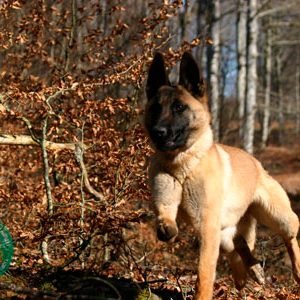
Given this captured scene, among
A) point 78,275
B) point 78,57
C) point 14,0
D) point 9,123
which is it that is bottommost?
point 78,275

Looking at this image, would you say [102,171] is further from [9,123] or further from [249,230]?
[249,230]

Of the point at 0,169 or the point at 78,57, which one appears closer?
the point at 0,169

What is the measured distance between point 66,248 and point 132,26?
312 inches

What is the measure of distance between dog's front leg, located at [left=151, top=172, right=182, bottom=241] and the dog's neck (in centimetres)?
8

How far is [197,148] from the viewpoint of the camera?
Result: 5.56 metres

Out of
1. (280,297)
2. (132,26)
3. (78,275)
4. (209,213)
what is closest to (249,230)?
(280,297)

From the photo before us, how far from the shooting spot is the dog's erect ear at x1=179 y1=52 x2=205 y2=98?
18.9 feet

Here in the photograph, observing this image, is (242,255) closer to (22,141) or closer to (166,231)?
(166,231)

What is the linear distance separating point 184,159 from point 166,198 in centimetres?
44

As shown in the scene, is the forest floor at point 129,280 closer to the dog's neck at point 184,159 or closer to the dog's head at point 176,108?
the dog's neck at point 184,159

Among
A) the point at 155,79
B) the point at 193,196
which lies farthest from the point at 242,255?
the point at 155,79

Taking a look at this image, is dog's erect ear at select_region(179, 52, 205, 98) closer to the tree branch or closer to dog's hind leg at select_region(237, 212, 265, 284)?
dog's hind leg at select_region(237, 212, 265, 284)

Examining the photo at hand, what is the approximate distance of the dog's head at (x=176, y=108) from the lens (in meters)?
5.43

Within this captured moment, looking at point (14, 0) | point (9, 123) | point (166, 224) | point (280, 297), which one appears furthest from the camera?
point (9, 123)
